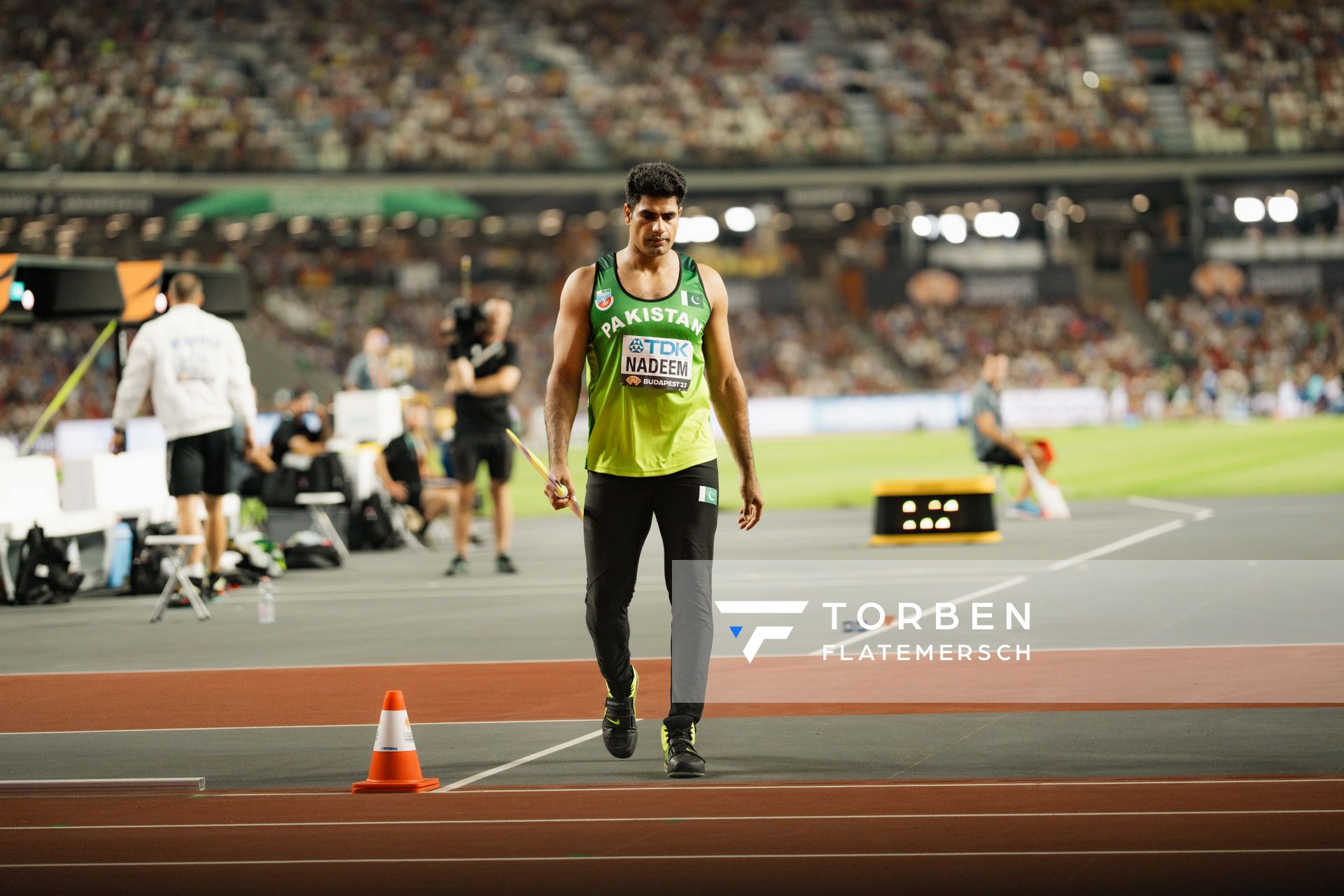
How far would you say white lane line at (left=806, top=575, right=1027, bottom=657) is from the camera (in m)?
8.73

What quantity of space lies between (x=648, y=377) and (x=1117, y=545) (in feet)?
33.1

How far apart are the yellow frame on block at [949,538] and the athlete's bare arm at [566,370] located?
10.4 meters

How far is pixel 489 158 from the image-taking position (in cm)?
4994

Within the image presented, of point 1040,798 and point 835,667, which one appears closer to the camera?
point 1040,798

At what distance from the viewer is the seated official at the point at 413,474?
18.6m

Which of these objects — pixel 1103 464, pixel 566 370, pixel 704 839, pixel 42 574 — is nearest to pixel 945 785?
pixel 704 839

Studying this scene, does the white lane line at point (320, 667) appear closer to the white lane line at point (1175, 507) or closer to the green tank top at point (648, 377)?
the green tank top at point (648, 377)

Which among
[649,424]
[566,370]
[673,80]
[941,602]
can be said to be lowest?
[941,602]

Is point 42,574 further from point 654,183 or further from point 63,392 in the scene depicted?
point 654,183

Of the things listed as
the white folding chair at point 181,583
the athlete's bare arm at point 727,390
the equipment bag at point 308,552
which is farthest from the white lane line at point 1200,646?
the equipment bag at point 308,552

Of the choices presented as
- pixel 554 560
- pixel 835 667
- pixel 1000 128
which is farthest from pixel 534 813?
pixel 1000 128

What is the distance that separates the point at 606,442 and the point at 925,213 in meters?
51.9

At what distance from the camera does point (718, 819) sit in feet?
17.3

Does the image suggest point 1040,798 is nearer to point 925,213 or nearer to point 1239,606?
point 1239,606
